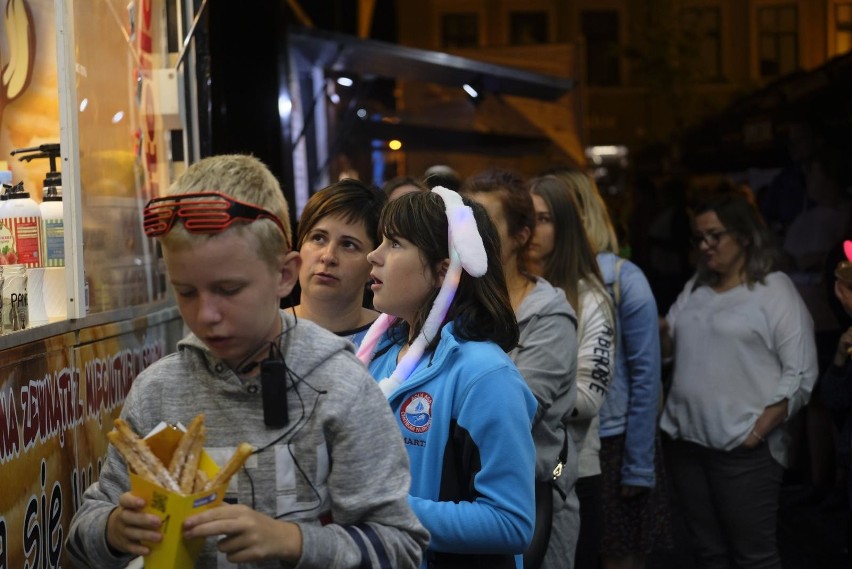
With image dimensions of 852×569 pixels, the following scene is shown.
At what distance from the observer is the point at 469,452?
10.0ft

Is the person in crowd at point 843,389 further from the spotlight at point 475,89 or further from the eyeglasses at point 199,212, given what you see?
the spotlight at point 475,89

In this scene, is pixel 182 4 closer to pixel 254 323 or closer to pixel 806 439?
pixel 254 323

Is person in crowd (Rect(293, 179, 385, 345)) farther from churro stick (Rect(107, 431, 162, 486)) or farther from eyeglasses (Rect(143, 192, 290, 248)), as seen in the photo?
churro stick (Rect(107, 431, 162, 486))

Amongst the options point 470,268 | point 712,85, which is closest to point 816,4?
point 712,85

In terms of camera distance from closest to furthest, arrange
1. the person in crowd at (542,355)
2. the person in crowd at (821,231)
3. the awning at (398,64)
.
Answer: the person in crowd at (542,355) < the awning at (398,64) < the person in crowd at (821,231)

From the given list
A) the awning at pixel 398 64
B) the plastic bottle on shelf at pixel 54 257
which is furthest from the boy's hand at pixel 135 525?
the awning at pixel 398 64

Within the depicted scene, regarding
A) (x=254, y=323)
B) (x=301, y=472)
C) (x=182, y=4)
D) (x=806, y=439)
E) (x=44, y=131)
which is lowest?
(x=806, y=439)

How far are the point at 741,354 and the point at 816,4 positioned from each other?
37.3 meters

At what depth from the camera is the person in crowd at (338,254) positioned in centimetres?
400

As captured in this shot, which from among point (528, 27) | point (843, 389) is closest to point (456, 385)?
point (843, 389)

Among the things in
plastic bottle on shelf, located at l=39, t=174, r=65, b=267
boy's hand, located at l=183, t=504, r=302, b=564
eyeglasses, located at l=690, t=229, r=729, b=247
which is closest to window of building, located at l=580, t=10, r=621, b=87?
eyeglasses, located at l=690, t=229, r=729, b=247

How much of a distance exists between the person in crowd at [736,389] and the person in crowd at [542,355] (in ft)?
6.12

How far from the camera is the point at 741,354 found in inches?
239

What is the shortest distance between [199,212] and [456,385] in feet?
3.60
